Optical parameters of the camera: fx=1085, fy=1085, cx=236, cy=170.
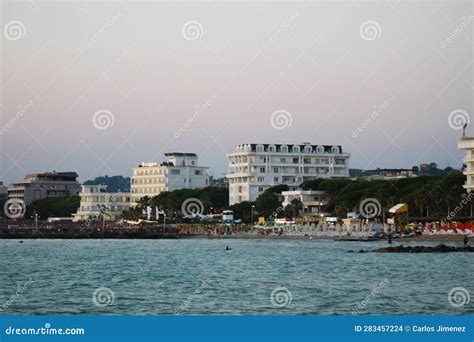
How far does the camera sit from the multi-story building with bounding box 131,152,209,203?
146 meters

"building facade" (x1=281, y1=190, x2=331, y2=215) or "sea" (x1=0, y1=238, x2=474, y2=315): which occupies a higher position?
"building facade" (x1=281, y1=190, x2=331, y2=215)

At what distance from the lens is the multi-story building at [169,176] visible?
14588 cm

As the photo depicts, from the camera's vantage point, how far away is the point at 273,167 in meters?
132

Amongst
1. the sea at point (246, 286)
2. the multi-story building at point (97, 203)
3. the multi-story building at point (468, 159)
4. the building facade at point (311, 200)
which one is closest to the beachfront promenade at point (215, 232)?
the multi-story building at point (468, 159)

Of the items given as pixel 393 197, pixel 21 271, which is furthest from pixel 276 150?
pixel 21 271

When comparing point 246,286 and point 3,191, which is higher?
point 3,191

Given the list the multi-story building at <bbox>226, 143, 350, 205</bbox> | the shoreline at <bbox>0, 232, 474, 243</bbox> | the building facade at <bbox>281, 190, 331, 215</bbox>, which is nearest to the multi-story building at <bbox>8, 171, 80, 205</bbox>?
the multi-story building at <bbox>226, 143, 350, 205</bbox>

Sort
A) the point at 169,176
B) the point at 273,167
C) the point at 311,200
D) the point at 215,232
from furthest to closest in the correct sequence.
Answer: the point at 169,176
the point at 273,167
the point at 311,200
the point at 215,232

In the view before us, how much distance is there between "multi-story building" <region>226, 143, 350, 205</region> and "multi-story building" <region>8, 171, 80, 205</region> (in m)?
52.6

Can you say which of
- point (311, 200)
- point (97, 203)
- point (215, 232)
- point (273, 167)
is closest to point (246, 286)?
point (215, 232)

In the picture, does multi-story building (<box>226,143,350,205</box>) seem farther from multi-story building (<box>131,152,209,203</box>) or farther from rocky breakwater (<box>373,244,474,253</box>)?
rocky breakwater (<box>373,244,474,253</box>)

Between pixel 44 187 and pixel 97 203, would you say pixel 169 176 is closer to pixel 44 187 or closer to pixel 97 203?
pixel 97 203

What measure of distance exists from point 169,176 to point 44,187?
140 ft

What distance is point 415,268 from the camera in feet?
142
